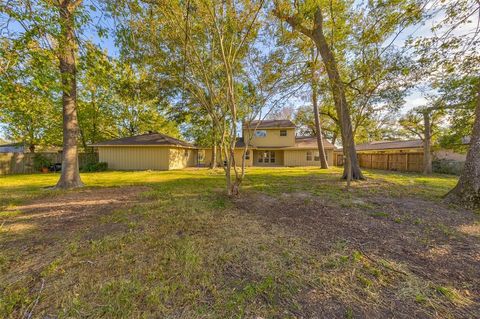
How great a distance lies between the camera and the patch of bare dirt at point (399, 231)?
228cm

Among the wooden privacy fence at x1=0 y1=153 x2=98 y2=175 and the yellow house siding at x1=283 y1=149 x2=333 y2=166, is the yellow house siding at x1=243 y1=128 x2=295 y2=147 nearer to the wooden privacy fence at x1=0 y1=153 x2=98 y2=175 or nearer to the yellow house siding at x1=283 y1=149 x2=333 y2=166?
the yellow house siding at x1=283 y1=149 x2=333 y2=166

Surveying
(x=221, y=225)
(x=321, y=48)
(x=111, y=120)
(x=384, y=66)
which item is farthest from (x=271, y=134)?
(x=221, y=225)

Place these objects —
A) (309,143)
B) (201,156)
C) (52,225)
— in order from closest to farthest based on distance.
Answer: (52,225) → (309,143) → (201,156)

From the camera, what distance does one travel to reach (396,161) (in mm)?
16625

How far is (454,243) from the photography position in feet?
10.1

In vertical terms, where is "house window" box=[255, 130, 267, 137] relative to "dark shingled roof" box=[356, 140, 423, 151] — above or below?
above

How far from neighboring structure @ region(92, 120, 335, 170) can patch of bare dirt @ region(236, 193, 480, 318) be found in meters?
11.6

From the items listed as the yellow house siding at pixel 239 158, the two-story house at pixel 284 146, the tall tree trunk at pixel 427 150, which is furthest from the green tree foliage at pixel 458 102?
the yellow house siding at pixel 239 158

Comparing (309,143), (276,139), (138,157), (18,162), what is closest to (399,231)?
(138,157)

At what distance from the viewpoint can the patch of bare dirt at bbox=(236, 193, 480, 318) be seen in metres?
2.28

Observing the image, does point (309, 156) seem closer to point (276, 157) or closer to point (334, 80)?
point (276, 157)

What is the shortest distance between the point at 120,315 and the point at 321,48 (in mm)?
10043

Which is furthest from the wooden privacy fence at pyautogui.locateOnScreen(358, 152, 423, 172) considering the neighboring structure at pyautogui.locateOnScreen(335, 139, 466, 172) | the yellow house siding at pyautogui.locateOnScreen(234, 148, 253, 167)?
the yellow house siding at pyautogui.locateOnScreen(234, 148, 253, 167)

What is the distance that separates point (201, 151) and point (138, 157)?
27.5ft
